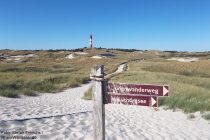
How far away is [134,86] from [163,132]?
197 inches

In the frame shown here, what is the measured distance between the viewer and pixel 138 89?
5430 millimetres

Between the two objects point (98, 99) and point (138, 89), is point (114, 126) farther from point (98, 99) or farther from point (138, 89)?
point (138, 89)

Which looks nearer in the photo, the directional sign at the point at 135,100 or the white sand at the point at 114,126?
the directional sign at the point at 135,100

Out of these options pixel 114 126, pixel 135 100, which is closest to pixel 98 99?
pixel 135 100

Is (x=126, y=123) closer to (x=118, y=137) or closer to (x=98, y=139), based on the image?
→ (x=118, y=137)

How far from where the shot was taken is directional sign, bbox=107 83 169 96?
534 centimetres

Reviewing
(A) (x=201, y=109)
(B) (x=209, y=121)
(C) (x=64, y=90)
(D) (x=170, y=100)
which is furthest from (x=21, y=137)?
(C) (x=64, y=90)

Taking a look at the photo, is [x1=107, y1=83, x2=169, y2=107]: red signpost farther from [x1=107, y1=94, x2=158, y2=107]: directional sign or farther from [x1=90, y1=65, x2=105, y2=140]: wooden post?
[x1=90, y1=65, x2=105, y2=140]: wooden post

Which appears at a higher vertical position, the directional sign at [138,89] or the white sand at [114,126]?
the directional sign at [138,89]

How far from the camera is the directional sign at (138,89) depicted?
534cm

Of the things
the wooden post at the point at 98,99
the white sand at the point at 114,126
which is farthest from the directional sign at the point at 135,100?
the white sand at the point at 114,126

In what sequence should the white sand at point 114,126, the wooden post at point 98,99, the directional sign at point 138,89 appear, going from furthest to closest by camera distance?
1. the white sand at point 114,126
2. the wooden post at point 98,99
3. the directional sign at point 138,89

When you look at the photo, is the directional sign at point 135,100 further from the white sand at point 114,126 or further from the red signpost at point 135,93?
the white sand at point 114,126

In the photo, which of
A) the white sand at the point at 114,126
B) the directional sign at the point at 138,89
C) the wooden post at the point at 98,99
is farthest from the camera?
the white sand at the point at 114,126
